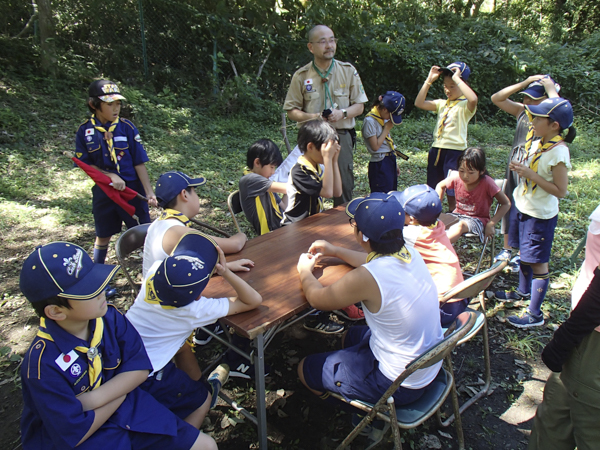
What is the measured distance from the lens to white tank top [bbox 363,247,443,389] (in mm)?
1844

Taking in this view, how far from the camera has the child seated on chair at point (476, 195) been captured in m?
3.48

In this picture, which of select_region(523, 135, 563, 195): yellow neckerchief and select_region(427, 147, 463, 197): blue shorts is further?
select_region(427, 147, 463, 197): blue shorts

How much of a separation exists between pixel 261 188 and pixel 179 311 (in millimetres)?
1496

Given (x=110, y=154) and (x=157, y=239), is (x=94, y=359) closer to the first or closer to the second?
(x=157, y=239)

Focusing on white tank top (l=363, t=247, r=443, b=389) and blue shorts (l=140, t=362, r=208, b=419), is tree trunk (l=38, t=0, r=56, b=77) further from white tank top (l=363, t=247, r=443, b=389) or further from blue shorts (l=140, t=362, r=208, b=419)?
white tank top (l=363, t=247, r=443, b=389)

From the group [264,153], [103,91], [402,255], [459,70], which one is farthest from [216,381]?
[459,70]

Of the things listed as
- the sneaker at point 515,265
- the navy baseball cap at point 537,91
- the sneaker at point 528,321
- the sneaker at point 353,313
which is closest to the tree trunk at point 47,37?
the sneaker at point 353,313

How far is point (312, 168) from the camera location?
3.08m

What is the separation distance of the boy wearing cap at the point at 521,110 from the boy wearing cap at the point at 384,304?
64.2 inches

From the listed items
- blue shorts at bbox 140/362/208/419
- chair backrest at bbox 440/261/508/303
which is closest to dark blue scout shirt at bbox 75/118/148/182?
blue shorts at bbox 140/362/208/419

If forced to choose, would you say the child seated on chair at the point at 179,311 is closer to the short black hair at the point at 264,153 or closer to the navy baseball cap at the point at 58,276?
the navy baseball cap at the point at 58,276

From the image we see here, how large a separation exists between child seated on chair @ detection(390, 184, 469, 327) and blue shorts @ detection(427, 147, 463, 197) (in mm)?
2118

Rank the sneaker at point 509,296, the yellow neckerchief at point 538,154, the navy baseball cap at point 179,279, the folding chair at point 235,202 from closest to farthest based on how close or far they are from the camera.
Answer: the navy baseball cap at point 179,279, the yellow neckerchief at point 538,154, the folding chair at point 235,202, the sneaker at point 509,296

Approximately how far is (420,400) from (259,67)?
9.13m
